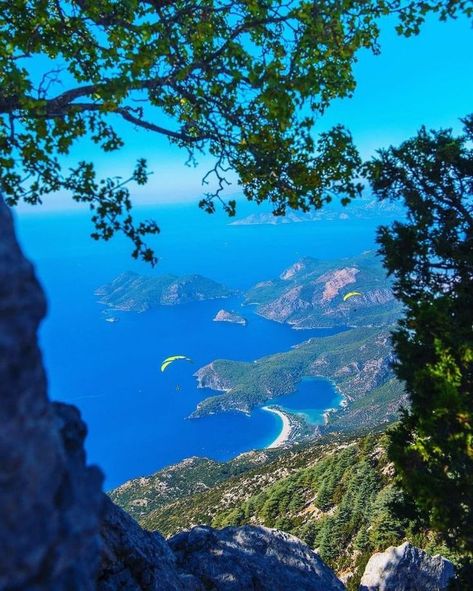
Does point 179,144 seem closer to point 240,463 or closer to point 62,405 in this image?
point 62,405

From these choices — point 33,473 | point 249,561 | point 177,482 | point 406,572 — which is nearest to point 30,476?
point 33,473

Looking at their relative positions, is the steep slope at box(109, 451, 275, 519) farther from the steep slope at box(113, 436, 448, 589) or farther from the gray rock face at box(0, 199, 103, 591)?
the gray rock face at box(0, 199, 103, 591)

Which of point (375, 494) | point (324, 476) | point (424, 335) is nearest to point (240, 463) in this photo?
point (324, 476)

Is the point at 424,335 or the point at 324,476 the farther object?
the point at 324,476

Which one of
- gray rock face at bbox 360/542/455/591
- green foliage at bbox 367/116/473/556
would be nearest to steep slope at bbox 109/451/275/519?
gray rock face at bbox 360/542/455/591

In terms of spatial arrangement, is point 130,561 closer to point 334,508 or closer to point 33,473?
point 33,473
